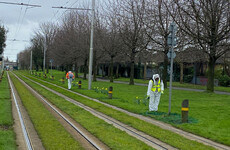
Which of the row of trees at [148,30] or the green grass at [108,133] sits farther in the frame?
the row of trees at [148,30]

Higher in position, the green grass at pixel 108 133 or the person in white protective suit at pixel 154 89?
A: the person in white protective suit at pixel 154 89

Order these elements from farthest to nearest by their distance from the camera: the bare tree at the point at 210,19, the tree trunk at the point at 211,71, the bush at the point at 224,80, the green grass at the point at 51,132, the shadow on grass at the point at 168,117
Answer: the bush at the point at 224,80
the tree trunk at the point at 211,71
the bare tree at the point at 210,19
the shadow on grass at the point at 168,117
the green grass at the point at 51,132

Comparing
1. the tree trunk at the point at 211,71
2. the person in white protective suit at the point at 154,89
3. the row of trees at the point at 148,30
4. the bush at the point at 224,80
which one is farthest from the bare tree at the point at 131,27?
the person in white protective suit at the point at 154,89

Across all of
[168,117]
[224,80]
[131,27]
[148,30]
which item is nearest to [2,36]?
[131,27]

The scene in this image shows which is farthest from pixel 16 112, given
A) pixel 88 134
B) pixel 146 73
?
pixel 146 73

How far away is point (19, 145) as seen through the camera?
7.46 m

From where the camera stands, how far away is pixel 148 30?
29047 mm

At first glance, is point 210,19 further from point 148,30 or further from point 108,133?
point 108,133

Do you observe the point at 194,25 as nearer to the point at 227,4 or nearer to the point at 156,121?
the point at 227,4

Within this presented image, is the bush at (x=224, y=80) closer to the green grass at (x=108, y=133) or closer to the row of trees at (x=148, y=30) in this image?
the row of trees at (x=148, y=30)

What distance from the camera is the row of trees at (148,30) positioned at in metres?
20.7

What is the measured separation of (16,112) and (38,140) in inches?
203

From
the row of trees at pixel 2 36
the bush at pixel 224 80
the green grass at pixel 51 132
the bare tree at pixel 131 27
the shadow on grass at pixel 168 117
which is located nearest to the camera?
the green grass at pixel 51 132

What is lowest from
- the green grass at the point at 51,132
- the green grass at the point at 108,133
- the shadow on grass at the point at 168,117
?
the green grass at the point at 51,132
